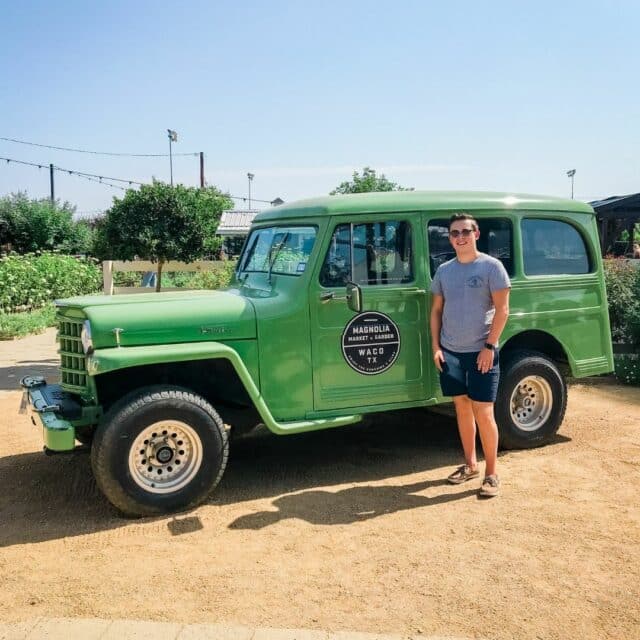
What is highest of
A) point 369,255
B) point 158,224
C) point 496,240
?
point 158,224

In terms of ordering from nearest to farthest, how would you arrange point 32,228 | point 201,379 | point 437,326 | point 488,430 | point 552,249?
point 488,430 → point 437,326 → point 201,379 → point 552,249 → point 32,228

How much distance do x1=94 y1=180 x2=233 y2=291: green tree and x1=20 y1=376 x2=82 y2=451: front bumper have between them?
554 centimetres

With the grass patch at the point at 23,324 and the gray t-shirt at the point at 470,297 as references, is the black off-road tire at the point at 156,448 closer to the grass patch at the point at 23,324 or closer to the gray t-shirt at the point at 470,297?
the gray t-shirt at the point at 470,297

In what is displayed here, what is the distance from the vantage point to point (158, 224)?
1066 centimetres

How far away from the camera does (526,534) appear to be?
4086 millimetres

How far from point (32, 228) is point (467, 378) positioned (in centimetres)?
2798

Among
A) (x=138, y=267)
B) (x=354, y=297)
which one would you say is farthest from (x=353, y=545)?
(x=138, y=267)

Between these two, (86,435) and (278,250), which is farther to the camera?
(278,250)

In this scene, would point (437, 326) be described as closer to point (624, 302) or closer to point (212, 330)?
point (212, 330)

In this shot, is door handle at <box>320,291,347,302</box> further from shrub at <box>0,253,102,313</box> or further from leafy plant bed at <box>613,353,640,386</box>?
shrub at <box>0,253,102,313</box>

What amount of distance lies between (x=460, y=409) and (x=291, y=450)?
1646mm

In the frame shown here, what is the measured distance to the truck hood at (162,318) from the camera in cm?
443

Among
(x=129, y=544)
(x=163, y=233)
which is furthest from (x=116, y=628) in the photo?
(x=163, y=233)

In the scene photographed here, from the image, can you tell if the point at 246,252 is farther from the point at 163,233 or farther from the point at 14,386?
the point at 163,233
